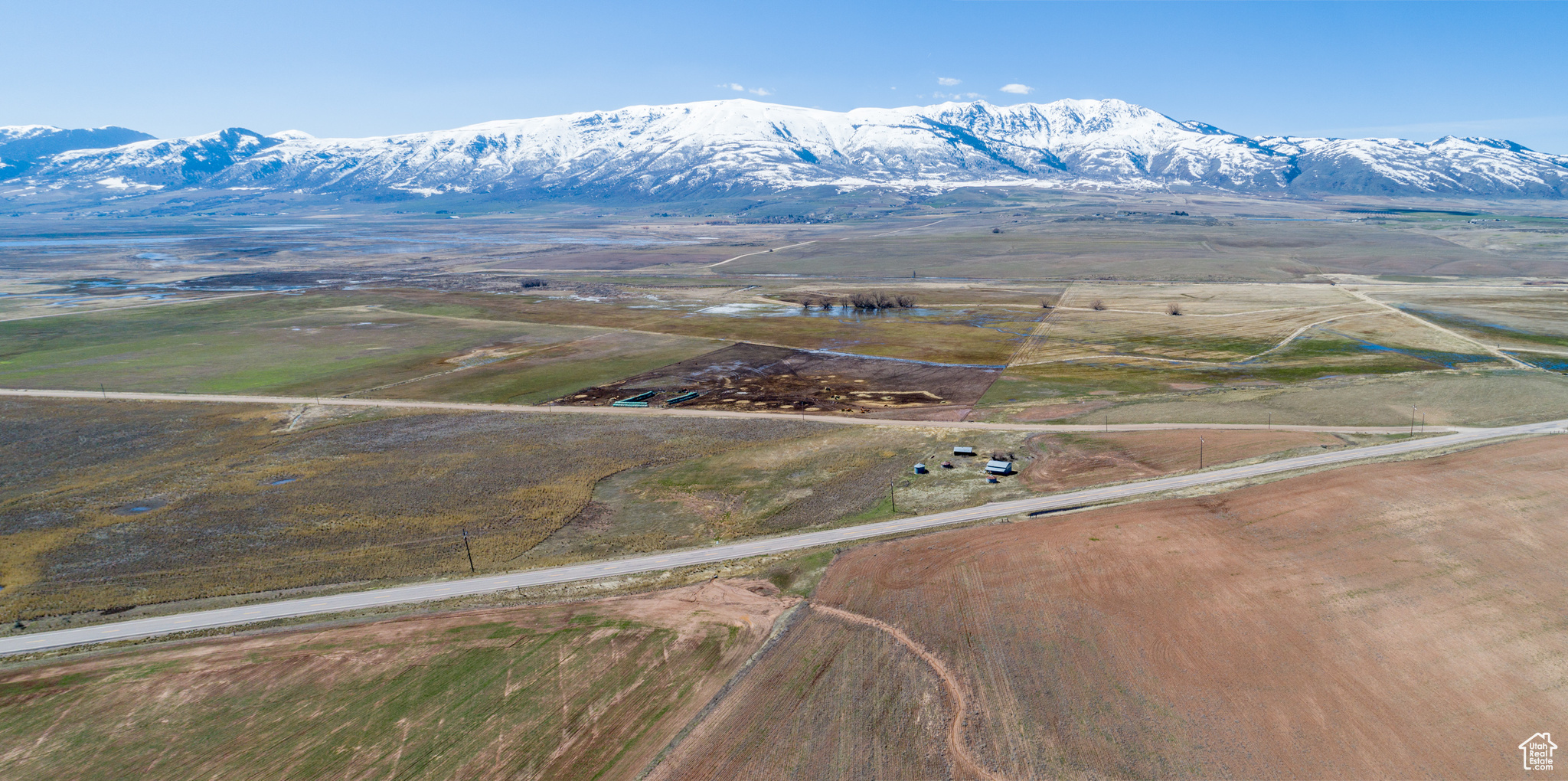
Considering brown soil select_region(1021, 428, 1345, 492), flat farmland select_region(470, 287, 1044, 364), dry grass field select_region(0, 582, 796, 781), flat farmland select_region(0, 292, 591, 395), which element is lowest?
dry grass field select_region(0, 582, 796, 781)

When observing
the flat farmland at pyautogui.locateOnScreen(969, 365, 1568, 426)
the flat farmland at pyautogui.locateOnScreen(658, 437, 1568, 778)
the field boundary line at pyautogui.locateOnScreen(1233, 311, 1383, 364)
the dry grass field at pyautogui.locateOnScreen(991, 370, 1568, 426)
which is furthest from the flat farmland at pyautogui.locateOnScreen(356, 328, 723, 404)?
the field boundary line at pyautogui.locateOnScreen(1233, 311, 1383, 364)

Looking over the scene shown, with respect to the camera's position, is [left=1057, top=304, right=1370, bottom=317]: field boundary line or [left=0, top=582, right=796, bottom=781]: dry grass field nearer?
[left=0, top=582, right=796, bottom=781]: dry grass field

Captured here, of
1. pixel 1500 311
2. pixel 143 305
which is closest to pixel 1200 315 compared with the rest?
pixel 1500 311

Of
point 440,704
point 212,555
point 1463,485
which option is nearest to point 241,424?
point 212,555

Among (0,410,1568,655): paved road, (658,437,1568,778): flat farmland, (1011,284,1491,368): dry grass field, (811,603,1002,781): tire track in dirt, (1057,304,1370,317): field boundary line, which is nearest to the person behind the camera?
(811,603,1002,781): tire track in dirt

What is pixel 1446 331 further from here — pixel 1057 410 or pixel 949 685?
pixel 949 685

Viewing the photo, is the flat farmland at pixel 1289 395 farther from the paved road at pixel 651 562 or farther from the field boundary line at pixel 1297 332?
the paved road at pixel 651 562

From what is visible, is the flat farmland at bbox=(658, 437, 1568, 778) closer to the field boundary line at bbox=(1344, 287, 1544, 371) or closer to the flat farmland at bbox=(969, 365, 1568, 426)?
the flat farmland at bbox=(969, 365, 1568, 426)
